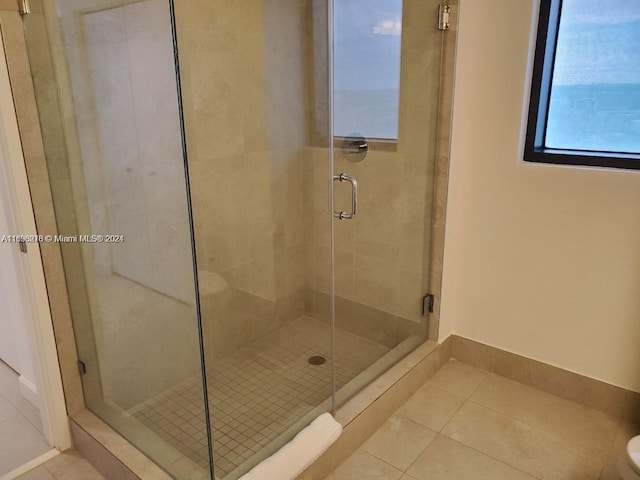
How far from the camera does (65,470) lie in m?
1.91

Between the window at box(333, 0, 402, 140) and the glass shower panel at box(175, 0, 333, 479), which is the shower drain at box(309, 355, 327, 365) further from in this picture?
the window at box(333, 0, 402, 140)

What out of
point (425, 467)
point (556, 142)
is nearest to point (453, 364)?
point (425, 467)

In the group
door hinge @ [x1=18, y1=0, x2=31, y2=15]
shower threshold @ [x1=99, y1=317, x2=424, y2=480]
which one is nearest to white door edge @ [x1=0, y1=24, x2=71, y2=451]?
door hinge @ [x1=18, y1=0, x2=31, y2=15]

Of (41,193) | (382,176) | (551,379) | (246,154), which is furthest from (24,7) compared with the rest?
(551,379)

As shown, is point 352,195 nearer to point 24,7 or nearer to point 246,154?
point 246,154

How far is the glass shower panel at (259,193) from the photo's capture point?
2.20 metres

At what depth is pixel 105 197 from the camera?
1.81 meters

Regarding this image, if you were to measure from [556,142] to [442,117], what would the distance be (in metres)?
0.52

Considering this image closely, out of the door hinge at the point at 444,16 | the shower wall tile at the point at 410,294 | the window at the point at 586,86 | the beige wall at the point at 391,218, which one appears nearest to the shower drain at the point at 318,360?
the beige wall at the point at 391,218

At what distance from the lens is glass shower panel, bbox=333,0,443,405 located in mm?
2332

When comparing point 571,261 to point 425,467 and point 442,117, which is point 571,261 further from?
point 425,467

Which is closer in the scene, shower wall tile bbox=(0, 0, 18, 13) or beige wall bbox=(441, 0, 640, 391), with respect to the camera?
shower wall tile bbox=(0, 0, 18, 13)

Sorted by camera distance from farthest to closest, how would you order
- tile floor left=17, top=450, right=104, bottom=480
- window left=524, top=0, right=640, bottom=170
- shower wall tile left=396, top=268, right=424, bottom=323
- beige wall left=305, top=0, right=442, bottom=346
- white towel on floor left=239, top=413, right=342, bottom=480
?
Answer: shower wall tile left=396, top=268, right=424, bottom=323 < beige wall left=305, top=0, right=442, bottom=346 < window left=524, top=0, right=640, bottom=170 < tile floor left=17, top=450, right=104, bottom=480 < white towel on floor left=239, top=413, right=342, bottom=480

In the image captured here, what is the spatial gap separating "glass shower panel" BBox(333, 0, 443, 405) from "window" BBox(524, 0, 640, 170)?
47cm
